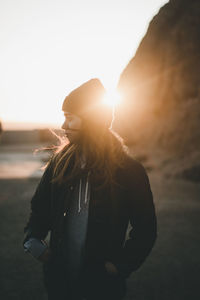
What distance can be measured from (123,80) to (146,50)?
2.38 meters

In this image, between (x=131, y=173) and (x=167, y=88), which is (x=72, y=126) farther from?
(x=167, y=88)

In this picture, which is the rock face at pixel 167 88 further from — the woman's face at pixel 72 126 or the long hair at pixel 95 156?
the woman's face at pixel 72 126

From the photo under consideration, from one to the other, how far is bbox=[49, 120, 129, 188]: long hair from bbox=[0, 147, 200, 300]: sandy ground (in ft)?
6.39

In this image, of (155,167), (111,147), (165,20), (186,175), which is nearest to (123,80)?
(165,20)

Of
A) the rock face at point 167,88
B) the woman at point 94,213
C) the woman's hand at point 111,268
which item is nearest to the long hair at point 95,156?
the woman at point 94,213

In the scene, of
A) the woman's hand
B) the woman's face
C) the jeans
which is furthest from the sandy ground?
the woman's face

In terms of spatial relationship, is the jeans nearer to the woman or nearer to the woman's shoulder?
the woman

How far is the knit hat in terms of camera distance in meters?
1.71

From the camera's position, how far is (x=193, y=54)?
11.4 meters

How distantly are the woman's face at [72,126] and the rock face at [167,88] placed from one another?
315 inches

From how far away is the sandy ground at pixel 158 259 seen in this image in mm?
2975

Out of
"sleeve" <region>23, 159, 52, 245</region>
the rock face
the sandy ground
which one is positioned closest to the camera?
"sleeve" <region>23, 159, 52, 245</region>

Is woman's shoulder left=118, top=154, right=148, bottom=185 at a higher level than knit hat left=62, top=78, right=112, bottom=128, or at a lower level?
lower

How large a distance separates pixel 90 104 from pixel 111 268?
Result: 44.7 inches
